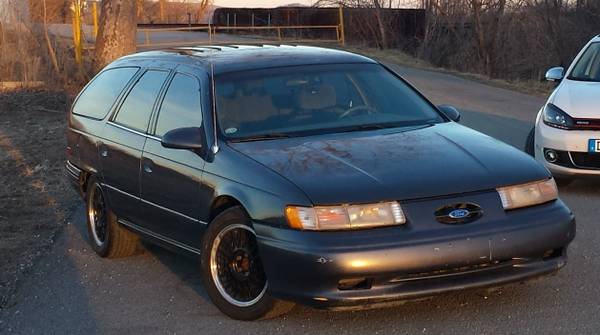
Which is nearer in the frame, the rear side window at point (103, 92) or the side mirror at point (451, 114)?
the side mirror at point (451, 114)

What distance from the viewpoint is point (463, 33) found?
37.9 m

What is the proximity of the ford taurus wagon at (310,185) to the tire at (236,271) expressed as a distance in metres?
0.01

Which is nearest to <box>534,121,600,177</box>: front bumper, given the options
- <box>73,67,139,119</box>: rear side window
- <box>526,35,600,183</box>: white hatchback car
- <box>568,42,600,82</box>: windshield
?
<box>526,35,600,183</box>: white hatchback car

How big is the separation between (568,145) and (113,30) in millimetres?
13159

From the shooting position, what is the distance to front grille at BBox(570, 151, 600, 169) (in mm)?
8281

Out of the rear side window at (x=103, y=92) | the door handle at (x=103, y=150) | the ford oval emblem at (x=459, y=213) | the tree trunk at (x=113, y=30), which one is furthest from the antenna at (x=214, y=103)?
the tree trunk at (x=113, y=30)

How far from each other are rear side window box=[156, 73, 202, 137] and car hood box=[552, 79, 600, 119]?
167 inches

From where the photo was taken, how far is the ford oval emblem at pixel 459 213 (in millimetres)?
4590

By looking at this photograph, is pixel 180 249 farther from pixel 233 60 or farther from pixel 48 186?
pixel 48 186

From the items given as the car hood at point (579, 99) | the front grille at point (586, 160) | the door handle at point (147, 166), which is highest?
the car hood at point (579, 99)

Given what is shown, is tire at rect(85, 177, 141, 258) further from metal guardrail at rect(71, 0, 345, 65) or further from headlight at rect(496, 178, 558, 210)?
metal guardrail at rect(71, 0, 345, 65)

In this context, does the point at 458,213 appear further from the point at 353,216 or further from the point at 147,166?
the point at 147,166

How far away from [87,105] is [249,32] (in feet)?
123

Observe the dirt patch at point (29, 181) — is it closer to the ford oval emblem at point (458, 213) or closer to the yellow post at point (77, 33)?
the ford oval emblem at point (458, 213)
